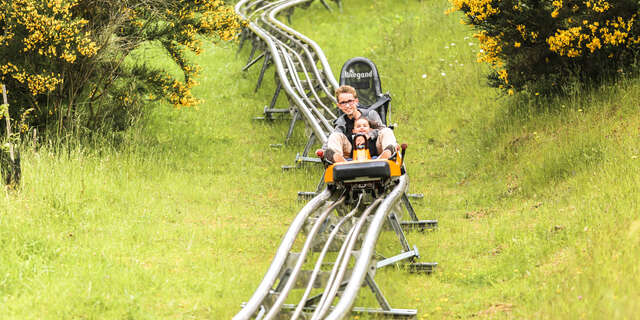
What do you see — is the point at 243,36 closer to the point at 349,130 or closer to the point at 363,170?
the point at 349,130

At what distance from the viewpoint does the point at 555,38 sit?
10.5 m

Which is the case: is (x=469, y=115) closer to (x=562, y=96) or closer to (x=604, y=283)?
(x=562, y=96)

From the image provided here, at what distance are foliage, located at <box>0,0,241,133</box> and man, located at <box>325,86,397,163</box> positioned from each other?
16.3 feet

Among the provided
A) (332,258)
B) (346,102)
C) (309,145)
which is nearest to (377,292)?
(332,258)

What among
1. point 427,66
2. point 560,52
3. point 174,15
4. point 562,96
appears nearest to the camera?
point 560,52

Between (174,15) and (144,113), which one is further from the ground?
(174,15)

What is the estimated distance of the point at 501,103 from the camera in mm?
14008

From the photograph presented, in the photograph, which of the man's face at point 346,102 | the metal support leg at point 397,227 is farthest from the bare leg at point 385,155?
the man's face at point 346,102

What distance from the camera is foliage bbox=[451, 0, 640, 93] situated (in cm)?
1018

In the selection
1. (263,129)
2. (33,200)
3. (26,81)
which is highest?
(26,81)

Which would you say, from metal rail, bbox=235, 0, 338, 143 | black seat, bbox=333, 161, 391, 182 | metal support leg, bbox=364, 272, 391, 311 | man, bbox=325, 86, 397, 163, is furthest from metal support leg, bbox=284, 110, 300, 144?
metal support leg, bbox=364, 272, 391, 311

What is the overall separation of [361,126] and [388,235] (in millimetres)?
1617

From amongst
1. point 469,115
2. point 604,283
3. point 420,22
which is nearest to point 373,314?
point 604,283

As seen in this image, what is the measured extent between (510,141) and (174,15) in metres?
6.96
